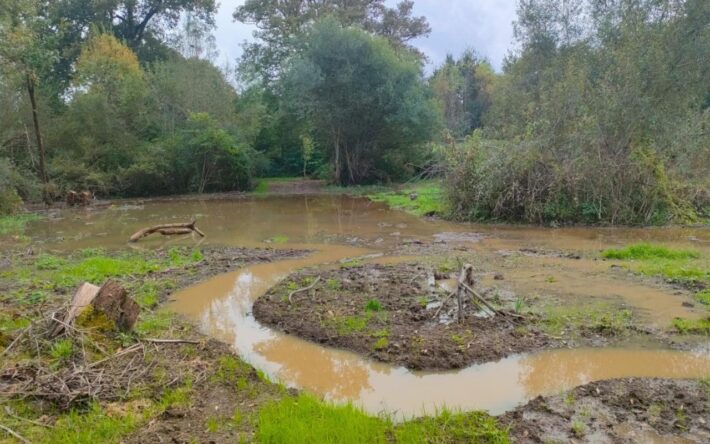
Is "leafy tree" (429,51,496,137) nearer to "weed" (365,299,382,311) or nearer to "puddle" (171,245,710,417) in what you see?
"weed" (365,299,382,311)

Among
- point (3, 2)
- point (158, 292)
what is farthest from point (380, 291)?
point (3, 2)

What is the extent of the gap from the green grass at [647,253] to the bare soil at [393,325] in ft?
16.3

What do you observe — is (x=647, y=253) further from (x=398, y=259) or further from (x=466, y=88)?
(x=466, y=88)

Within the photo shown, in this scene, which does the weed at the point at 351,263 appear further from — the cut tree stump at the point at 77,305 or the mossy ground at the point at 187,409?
the cut tree stump at the point at 77,305

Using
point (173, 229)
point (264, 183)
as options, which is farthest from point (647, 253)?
point (264, 183)

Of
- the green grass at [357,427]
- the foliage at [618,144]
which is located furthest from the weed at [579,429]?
the foliage at [618,144]

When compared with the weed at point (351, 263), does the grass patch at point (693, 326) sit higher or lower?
higher

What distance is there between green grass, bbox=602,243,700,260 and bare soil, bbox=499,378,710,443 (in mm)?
6327

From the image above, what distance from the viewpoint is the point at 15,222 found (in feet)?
60.3

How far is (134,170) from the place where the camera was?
26984 mm

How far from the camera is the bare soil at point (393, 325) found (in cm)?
589

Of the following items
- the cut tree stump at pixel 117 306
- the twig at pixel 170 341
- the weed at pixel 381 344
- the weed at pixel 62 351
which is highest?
the cut tree stump at pixel 117 306

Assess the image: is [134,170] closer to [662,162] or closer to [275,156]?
[275,156]

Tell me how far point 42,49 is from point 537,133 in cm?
1946
